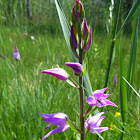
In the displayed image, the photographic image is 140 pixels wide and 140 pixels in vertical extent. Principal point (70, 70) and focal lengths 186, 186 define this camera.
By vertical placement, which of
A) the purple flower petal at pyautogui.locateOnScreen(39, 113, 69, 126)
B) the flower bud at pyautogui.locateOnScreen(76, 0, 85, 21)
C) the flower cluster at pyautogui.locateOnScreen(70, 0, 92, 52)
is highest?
the flower bud at pyautogui.locateOnScreen(76, 0, 85, 21)

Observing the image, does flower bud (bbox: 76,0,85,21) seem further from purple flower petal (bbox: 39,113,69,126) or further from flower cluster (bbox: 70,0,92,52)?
purple flower petal (bbox: 39,113,69,126)

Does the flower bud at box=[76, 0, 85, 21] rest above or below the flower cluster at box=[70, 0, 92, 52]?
above

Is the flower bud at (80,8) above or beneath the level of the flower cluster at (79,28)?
above

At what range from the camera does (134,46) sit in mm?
833

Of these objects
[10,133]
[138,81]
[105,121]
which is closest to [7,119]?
[10,133]

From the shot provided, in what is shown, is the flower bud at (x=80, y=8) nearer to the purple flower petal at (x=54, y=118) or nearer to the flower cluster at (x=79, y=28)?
the flower cluster at (x=79, y=28)

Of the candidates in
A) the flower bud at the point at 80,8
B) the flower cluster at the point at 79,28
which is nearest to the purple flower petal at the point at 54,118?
the flower cluster at the point at 79,28

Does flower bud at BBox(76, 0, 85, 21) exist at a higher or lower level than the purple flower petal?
higher

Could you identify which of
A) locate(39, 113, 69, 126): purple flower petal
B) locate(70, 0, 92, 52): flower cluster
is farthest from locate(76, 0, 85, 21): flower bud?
locate(39, 113, 69, 126): purple flower petal

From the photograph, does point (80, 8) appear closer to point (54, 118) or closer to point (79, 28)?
point (79, 28)

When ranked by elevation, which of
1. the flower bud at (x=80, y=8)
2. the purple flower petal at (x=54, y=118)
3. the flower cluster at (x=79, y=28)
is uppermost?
the flower bud at (x=80, y=8)

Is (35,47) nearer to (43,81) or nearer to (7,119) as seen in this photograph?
(43,81)

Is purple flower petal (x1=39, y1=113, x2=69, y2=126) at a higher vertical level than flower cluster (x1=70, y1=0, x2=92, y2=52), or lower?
lower

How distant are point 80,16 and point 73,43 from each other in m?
0.09
